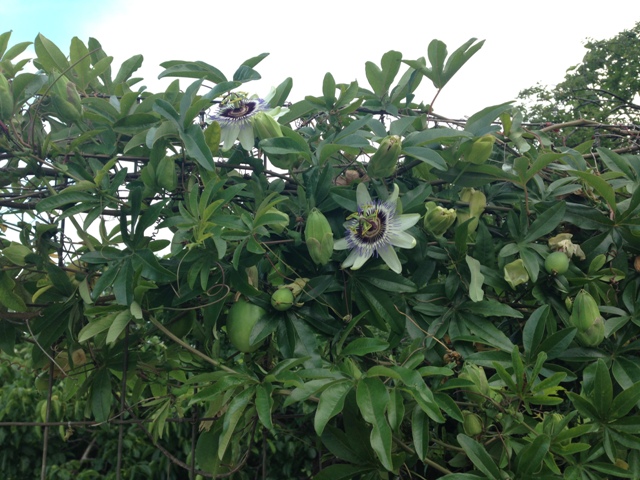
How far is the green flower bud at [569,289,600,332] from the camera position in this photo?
1.13 metres

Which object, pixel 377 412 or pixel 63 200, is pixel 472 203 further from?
pixel 63 200

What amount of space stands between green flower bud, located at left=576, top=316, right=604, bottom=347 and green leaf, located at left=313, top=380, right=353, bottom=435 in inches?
17.8

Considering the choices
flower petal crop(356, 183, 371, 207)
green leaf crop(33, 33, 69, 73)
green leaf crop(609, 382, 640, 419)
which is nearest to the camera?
green leaf crop(609, 382, 640, 419)

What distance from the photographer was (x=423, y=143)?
1150 mm

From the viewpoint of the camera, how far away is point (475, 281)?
112cm

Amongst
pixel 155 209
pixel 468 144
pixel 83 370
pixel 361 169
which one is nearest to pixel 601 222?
pixel 468 144

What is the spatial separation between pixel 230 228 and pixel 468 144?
47 centimetres

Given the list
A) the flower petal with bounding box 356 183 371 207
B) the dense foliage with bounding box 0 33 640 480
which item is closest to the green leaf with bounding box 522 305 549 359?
the dense foliage with bounding box 0 33 640 480

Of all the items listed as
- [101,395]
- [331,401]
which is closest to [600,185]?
[331,401]

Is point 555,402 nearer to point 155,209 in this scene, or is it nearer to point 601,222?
point 601,222

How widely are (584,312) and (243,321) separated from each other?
2.00 feet

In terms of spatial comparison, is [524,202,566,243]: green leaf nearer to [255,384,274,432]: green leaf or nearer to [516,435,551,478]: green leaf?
[516,435,551,478]: green leaf

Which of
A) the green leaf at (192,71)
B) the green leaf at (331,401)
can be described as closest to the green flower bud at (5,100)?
the green leaf at (192,71)

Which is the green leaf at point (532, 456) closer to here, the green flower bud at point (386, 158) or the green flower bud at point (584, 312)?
the green flower bud at point (584, 312)
